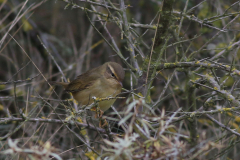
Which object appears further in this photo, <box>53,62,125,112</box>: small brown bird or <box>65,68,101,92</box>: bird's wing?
<box>65,68,101,92</box>: bird's wing

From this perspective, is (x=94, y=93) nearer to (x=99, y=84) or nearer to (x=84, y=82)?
(x=99, y=84)

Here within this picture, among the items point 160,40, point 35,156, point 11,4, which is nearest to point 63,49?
point 11,4

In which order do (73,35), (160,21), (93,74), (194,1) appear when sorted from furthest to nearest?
(73,35) < (194,1) < (93,74) < (160,21)

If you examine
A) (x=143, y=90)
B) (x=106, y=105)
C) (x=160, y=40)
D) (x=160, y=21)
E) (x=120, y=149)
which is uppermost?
(x=160, y=21)

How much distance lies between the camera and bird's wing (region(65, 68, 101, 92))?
4695 mm

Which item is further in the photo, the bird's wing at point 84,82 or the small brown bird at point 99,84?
the bird's wing at point 84,82

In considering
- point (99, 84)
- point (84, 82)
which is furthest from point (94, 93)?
point (84, 82)

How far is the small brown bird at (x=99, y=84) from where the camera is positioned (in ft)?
14.3

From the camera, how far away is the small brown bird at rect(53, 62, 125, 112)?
14.3 ft

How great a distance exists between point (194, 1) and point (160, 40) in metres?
3.23

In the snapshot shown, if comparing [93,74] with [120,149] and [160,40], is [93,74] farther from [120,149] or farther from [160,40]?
[120,149]

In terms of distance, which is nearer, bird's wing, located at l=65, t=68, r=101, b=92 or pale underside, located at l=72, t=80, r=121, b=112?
pale underside, located at l=72, t=80, r=121, b=112

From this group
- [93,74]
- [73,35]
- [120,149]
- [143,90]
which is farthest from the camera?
[73,35]

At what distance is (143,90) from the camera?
329 cm
